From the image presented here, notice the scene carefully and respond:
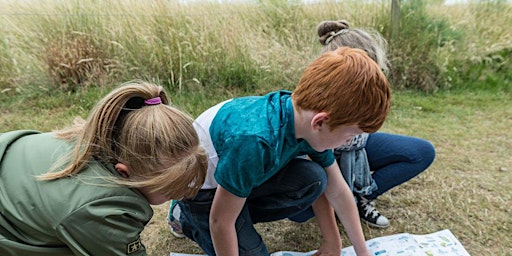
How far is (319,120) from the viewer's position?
117 cm

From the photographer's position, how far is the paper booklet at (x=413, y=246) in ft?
5.63

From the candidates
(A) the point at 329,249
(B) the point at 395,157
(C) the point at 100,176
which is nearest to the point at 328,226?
(A) the point at 329,249

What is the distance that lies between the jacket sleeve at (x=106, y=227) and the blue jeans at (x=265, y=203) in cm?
37

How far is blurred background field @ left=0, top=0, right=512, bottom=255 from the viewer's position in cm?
310

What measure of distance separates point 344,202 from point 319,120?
44cm

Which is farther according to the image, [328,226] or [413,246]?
[413,246]

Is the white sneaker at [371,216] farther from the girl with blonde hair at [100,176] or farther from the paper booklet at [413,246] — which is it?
the girl with blonde hair at [100,176]

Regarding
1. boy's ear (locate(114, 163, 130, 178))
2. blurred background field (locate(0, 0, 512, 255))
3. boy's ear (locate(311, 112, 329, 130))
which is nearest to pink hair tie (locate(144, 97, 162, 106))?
boy's ear (locate(114, 163, 130, 178))

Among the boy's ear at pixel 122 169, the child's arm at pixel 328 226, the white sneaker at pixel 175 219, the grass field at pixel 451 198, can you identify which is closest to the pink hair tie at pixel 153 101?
the boy's ear at pixel 122 169

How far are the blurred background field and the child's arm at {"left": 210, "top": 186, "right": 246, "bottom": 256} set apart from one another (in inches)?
65.2

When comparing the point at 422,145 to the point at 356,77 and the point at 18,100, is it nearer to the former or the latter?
the point at 356,77

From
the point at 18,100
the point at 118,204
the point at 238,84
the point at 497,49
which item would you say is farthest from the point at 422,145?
the point at 18,100

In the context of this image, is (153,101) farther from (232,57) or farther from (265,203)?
(232,57)

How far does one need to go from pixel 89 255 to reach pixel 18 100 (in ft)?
8.48
